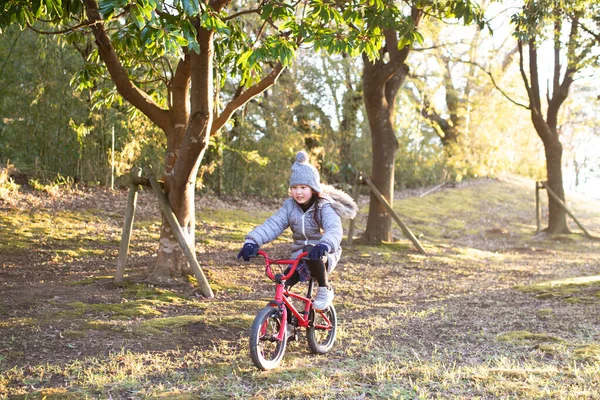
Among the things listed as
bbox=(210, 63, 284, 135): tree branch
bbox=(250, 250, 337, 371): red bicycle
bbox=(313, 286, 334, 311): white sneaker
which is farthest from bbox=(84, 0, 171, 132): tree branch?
bbox=(313, 286, 334, 311): white sneaker

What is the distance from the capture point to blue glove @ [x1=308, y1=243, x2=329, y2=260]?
4258 mm

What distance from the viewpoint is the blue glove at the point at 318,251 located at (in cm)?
426

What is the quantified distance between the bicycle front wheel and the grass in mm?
122

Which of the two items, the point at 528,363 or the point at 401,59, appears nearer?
the point at 528,363

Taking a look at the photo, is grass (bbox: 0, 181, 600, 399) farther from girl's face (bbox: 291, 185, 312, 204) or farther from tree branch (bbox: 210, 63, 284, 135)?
tree branch (bbox: 210, 63, 284, 135)

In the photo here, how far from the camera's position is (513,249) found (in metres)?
14.5

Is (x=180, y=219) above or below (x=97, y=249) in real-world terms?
above

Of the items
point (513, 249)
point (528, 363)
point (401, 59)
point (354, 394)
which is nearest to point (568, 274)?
point (513, 249)

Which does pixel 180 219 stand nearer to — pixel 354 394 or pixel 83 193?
pixel 354 394

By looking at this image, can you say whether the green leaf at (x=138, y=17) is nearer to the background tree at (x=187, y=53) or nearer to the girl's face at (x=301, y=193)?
the background tree at (x=187, y=53)

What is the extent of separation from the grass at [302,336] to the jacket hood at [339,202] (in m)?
1.23

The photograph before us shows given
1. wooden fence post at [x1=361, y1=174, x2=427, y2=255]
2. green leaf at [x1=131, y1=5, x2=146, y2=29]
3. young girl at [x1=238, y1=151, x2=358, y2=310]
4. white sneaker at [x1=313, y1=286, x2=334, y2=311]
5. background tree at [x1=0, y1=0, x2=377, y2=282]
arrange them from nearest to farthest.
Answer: green leaf at [x1=131, y1=5, x2=146, y2=29] → young girl at [x1=238, y1=151, x2=358, y2=310] → white sneaker at [x1=313, y1=286, x2=334, y2=311] → background tree at [x1=0, y1=0, x2=377, y2=282] → wooden fence post at [x1=361, y1=174, x2=427, y2=255]

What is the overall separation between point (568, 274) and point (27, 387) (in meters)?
9.60

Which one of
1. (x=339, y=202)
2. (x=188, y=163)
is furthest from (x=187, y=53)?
(x=339, y=202)
